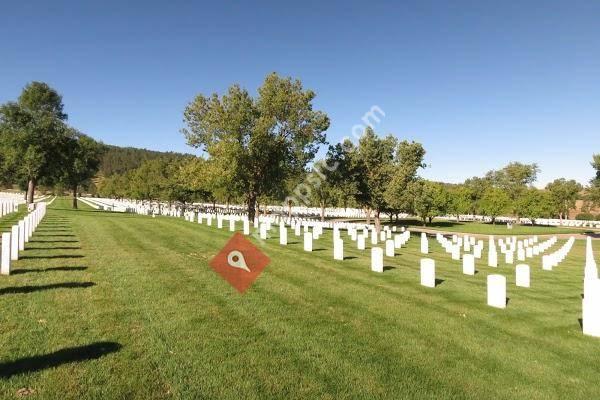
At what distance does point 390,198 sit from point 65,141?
3880 cm

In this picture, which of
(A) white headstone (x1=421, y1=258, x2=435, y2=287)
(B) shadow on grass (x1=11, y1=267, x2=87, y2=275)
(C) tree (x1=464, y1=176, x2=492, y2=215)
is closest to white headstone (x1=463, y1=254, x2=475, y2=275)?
(A) white headstone (x1=421, y1=258, x2=435, y2=287)

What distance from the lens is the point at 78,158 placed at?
5484 cm

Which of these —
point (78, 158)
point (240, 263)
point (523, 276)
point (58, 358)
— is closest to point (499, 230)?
point (523, 276)

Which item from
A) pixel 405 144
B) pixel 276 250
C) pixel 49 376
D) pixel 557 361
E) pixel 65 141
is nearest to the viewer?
pixel 49 376

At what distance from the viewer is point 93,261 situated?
1329cm

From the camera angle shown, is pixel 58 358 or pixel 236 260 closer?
pixel 58 358

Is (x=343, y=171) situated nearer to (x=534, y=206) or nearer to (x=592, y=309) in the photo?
(x=592, y=309)

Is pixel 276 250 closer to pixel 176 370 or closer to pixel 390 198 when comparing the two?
pixel 176 370

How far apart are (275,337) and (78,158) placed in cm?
5591

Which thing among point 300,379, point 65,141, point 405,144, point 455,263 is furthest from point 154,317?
point 65,141

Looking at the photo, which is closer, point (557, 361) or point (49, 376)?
point (49, 376)

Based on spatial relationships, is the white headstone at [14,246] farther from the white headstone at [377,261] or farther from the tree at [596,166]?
the tree at [596,166]

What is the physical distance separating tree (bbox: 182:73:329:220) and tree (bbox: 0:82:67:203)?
22.7m

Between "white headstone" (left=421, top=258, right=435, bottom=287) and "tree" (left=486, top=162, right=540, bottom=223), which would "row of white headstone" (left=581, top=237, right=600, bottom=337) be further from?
"tree" (left=486, top=162, right=540, bottom=223)
